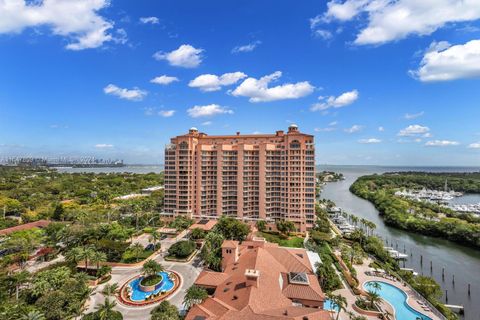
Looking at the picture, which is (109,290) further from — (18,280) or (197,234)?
(197,234)

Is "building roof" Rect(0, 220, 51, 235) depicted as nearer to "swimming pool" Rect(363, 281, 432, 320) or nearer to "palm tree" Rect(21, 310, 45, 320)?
"palm tree" Rect(21, 310, 45, 320)

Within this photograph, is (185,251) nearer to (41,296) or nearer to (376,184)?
(41,296)

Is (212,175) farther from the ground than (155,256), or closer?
farther from the ground

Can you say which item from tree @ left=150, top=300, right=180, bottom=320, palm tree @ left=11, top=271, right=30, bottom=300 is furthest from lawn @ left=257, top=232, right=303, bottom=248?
palm tree @ left=11, top=271, right=30, bottom=300

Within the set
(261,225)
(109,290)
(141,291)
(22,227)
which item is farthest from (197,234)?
(22,227)

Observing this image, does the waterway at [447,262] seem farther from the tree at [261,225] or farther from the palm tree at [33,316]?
the palm tree at [33,316]

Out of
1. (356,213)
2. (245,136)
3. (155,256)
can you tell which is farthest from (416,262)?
(155,256)
